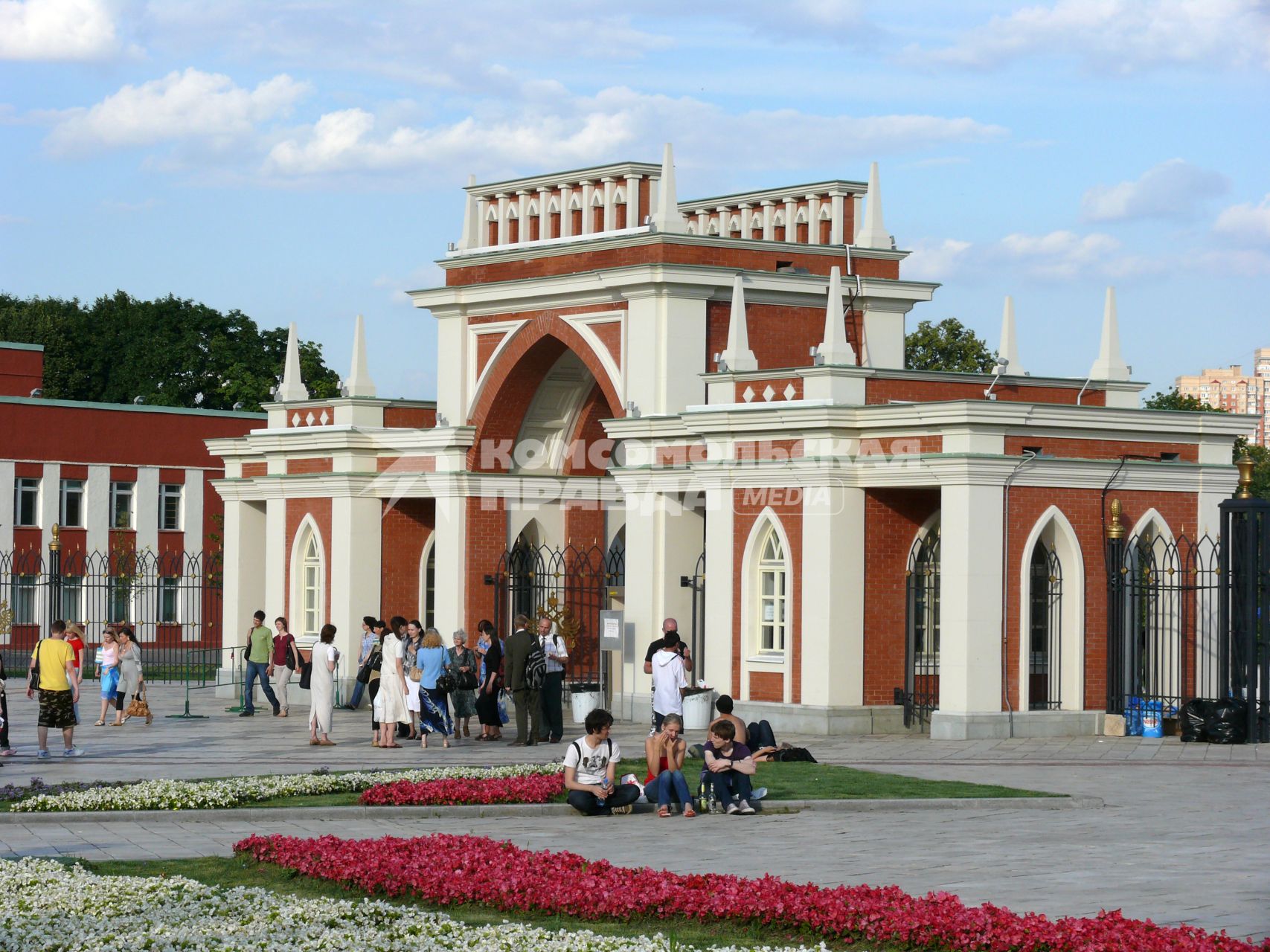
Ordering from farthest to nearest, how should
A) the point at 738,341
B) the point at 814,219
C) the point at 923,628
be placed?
the point at 814,219 < the point at 738,341 < the point at 923,628

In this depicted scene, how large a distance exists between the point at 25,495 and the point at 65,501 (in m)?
1.24

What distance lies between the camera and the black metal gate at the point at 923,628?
87.5 feet

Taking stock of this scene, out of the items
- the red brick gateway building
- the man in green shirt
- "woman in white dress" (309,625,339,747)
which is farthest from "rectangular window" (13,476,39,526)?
"woman in white dress" (309,625,339,747)

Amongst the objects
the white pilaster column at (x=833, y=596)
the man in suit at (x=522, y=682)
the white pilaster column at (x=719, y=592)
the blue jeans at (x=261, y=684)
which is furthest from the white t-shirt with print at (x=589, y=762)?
the blue jeans at (x=261, y=684)

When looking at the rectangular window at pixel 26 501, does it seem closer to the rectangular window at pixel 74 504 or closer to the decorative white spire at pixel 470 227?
the rectangular window at pixel 74 504

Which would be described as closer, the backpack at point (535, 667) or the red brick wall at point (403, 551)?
the backpack at point (535, 667)

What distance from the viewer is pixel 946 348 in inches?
2415

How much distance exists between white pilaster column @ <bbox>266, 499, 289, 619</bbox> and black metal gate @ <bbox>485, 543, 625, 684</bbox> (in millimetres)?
4268

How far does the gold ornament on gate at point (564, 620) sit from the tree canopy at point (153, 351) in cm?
4047

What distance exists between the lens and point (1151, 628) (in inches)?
1048

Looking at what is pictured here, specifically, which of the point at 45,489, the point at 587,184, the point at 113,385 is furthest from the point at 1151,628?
the point at 113,385

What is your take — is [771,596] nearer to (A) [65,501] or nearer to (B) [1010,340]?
(B) [1010,340]

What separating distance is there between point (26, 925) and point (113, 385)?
66.3m

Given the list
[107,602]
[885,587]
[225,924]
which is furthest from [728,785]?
[107,602]
